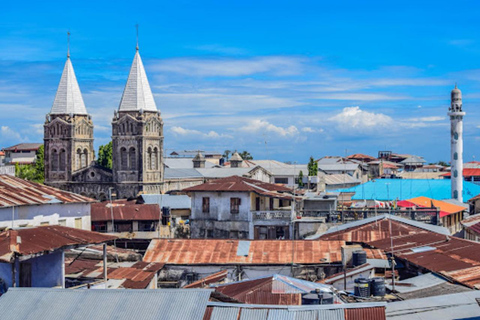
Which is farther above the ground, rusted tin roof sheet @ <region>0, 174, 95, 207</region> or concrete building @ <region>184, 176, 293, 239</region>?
rusted tin roof sheet @ <region>0, 174, 95, 207</region>

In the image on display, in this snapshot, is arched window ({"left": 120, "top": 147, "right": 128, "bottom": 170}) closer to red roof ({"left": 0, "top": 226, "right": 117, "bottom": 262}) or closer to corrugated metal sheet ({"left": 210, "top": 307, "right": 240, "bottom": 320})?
red roof ({"left": 0, "top": 226, "right": 117, "bottom": 262})

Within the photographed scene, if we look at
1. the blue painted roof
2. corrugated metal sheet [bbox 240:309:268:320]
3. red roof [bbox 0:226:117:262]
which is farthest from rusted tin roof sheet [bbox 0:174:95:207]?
the blue painted roof

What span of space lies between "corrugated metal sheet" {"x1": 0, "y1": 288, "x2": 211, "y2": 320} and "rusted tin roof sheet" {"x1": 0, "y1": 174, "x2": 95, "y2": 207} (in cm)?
1154

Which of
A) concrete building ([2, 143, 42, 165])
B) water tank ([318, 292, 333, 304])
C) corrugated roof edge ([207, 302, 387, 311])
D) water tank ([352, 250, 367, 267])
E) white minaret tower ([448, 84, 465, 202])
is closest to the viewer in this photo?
corrugated roof edge ([207, 302, 387, 311])

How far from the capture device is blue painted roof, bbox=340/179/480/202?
63.2m

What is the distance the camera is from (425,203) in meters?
47.9

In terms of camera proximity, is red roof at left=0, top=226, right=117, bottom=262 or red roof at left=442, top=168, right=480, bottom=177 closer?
red roof at left=0, top=226, right=117, bottom=262

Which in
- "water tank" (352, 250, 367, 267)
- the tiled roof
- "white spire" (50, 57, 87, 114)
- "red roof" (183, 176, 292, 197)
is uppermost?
"white spire" (50, 57, 87, 114)

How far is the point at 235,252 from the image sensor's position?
2789 cm

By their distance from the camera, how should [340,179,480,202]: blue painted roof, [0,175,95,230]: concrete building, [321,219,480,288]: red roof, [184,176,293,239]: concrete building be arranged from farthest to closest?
1. [340,179,480,202]: blue painted roof
2. [184,176,293,239]: concrete building
3. [0,175,95,230]: concrete building
4. [321,219,480,288]: red roof

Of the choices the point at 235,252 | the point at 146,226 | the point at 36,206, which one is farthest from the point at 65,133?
the point at 235,252

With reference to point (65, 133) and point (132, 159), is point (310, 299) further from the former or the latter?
point (65, 133)

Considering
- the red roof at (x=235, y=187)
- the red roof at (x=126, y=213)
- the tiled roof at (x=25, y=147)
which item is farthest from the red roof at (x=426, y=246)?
the tiled roof at (x=25, y=147)

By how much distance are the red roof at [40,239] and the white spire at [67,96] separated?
242 feet
